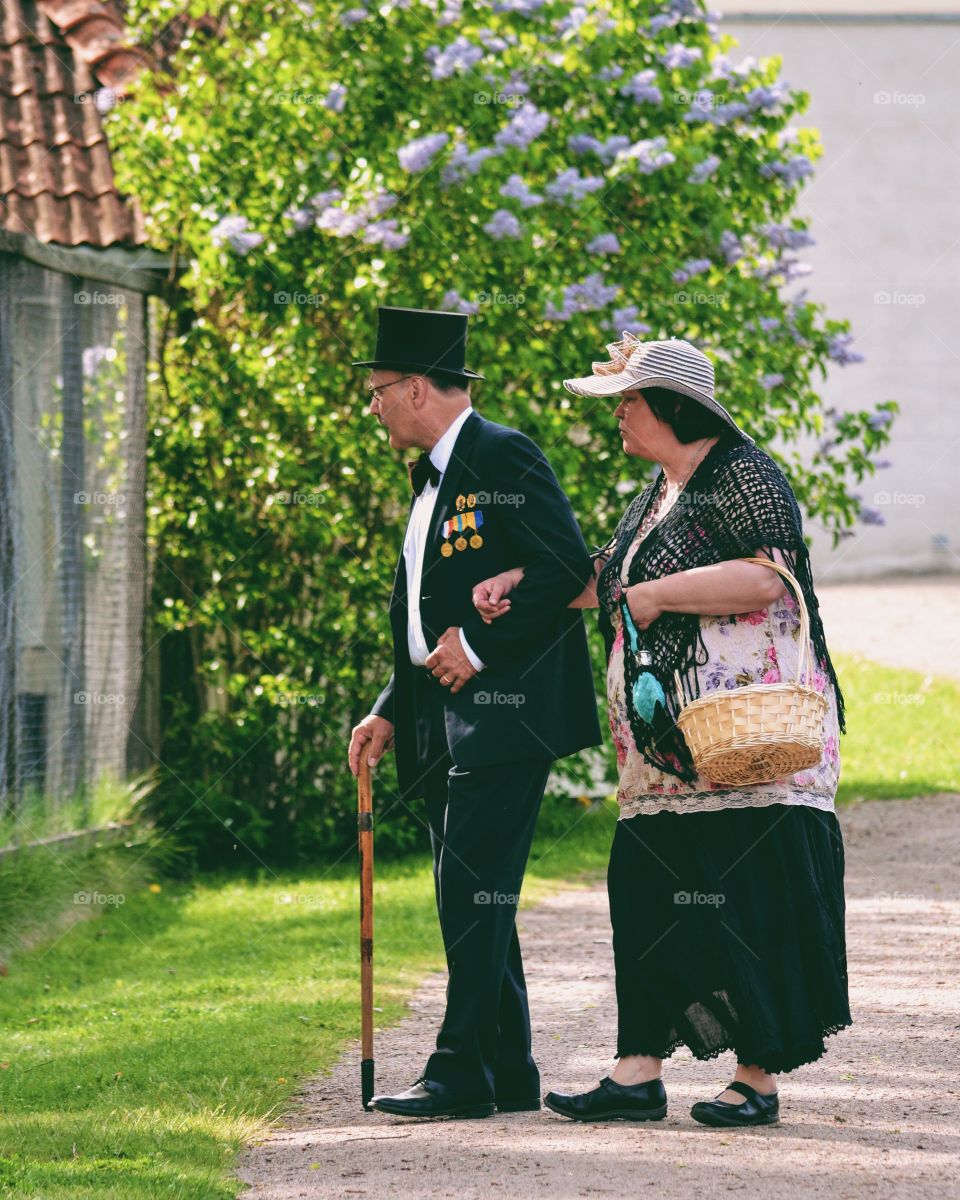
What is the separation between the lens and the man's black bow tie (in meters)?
4.63

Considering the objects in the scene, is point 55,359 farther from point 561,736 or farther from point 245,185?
point 561,736

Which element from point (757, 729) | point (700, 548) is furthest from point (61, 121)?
point (757, 729)

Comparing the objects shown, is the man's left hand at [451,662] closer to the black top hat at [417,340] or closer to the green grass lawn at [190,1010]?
the black top hat at [417,340]

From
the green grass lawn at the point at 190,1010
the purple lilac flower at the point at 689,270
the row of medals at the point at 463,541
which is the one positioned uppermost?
the purple lilac flower at the point at 689,270

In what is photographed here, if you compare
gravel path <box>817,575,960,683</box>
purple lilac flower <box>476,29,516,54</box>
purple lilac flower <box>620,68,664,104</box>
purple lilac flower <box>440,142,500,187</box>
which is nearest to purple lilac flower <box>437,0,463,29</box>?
purple lilac flower <box>476,29,516,54</box>

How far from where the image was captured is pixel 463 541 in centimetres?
452

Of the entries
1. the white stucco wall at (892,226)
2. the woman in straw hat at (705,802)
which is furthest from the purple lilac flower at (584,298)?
the white stucco wall at (892,226)

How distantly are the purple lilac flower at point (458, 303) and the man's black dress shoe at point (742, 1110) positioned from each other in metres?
4.85

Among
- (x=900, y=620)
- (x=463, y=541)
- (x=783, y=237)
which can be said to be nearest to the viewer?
(x=463, y=541)

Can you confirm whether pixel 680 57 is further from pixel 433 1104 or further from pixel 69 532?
pixel 433 1104

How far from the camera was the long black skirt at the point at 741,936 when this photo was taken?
4168 millimetres

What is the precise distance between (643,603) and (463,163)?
470 centimetres

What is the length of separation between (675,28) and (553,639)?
5629mm

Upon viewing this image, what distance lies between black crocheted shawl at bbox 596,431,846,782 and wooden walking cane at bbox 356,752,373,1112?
779mm
